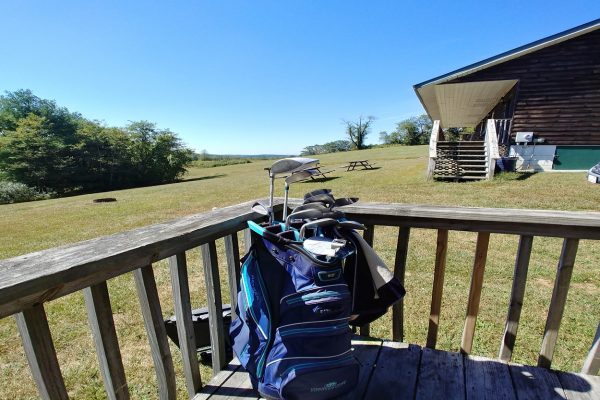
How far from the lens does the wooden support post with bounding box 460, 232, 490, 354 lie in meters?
1.91

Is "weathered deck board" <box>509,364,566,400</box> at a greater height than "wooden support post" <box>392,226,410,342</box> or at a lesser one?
lesser

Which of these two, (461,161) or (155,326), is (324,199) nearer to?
(155,326)

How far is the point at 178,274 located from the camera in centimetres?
157

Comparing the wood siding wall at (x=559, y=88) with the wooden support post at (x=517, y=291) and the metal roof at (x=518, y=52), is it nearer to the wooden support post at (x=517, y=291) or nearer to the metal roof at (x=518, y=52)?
the metal roof at (x=518, y=52)

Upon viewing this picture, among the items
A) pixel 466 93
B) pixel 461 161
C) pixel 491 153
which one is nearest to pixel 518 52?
pixel 466 93

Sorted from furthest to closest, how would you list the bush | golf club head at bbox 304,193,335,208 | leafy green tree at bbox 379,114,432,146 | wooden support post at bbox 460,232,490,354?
leafy green tree at bbox 379,114,432,146 < the bush < wooden support post at bbox 460,232,490,354 < golf club head at bbox 304,193,335,208

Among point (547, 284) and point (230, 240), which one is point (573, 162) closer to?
point (547, 284)

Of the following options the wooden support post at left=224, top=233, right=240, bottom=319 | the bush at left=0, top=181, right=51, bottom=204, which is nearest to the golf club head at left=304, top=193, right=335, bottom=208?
the wooden support post at left=224, top=233, right=240, bottom=319

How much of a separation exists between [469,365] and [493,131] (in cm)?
1068

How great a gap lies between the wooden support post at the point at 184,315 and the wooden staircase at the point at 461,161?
419 inches

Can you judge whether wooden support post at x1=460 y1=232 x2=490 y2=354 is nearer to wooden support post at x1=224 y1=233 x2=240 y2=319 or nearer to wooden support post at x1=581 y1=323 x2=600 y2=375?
wooden support post at x1=581 y1=323 x2=600 y2=375

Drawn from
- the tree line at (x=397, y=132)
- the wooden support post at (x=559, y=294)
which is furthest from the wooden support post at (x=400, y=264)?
the tree line at (x=397, y=132)

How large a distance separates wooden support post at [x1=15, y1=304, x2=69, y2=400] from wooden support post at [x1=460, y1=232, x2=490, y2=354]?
2050 millimetres

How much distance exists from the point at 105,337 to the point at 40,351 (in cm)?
23
